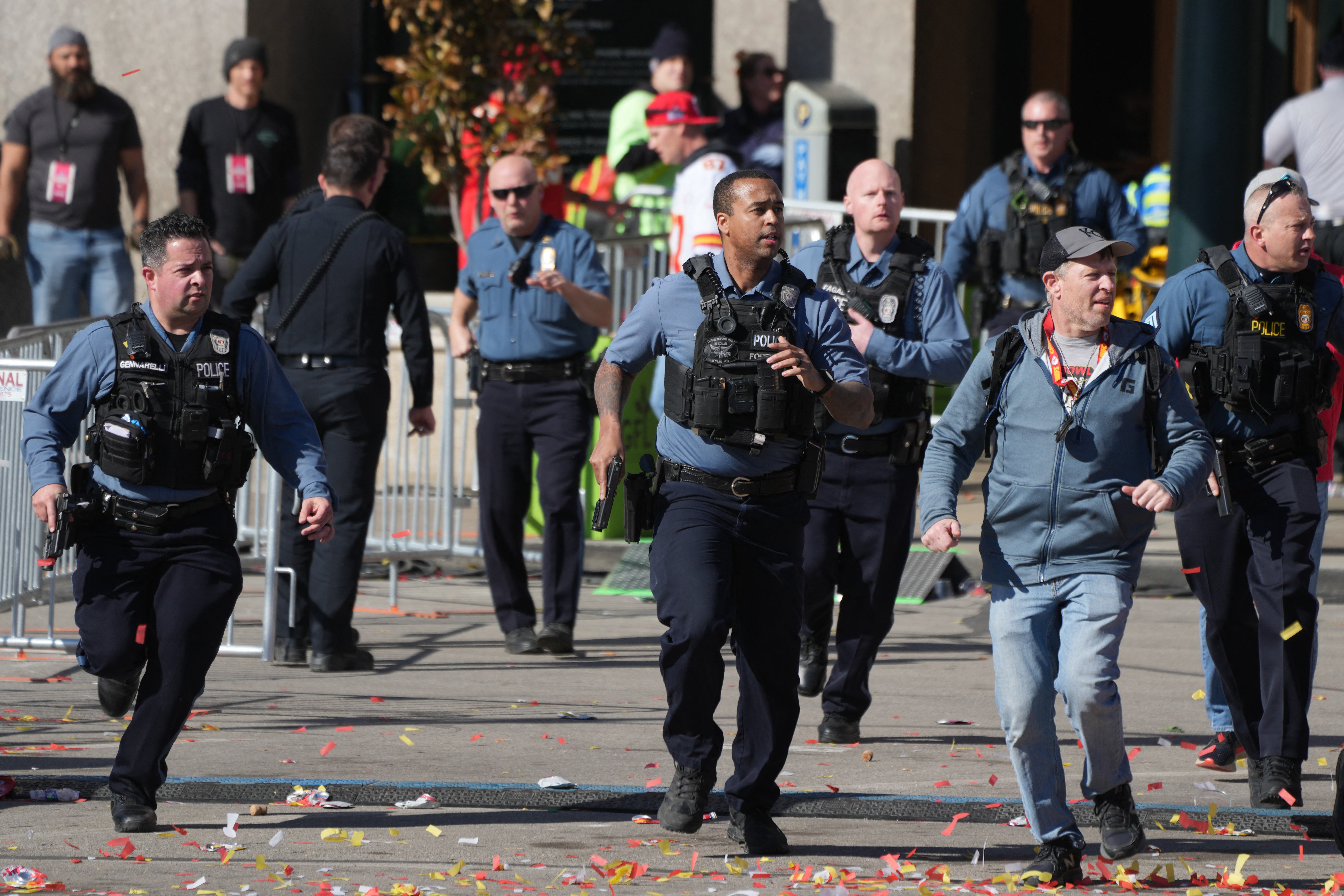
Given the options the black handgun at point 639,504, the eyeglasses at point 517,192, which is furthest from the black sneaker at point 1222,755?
the eyeglasses at point 517,192

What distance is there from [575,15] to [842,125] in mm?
2273

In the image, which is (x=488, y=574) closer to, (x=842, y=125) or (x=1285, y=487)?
(x=1285, y=487)

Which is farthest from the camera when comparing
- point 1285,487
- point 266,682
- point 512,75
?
point 512,75

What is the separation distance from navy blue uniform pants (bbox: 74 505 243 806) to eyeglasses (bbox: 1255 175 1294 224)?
10.9 ft

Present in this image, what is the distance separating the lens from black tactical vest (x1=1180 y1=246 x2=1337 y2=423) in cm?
620

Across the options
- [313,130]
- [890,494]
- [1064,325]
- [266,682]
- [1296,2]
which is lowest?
[266,682]

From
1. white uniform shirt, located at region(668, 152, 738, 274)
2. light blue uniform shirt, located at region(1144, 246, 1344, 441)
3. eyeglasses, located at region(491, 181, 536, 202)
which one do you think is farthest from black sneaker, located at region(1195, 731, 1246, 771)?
white uniform shirt, located at region(668, 152, 738, 274)

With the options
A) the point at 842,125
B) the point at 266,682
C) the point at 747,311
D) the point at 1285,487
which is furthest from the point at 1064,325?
the point at 842,125

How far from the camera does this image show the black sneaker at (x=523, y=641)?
9.01m

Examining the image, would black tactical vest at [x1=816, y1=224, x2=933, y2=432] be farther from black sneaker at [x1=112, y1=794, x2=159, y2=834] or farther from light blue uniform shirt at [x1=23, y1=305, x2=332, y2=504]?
black sneaker at [x1=112, y1=794, x2=159, y2=834]

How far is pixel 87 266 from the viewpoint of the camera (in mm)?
12625

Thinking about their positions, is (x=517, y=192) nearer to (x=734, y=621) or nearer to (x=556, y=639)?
(x=556, y=639)

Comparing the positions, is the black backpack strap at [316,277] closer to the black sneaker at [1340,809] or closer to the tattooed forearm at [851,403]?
the tattooed forearm at [851,403]

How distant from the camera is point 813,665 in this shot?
779cm
